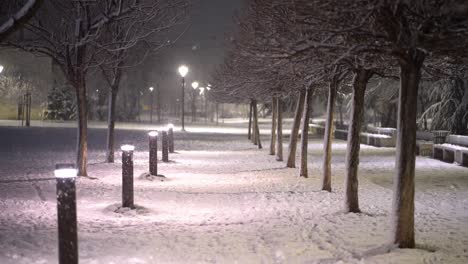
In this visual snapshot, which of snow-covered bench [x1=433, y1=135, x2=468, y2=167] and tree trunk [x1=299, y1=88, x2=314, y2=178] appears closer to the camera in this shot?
tree trunk [x1=299, y1=88, x2=314, y2=178]

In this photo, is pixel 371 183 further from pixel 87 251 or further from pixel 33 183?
pixel 87 251

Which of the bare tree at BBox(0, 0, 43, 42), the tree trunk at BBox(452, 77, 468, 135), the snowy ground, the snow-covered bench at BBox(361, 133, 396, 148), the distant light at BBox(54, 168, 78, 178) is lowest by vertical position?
the snowy ground

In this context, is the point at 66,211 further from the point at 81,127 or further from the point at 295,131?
the point at 295,131

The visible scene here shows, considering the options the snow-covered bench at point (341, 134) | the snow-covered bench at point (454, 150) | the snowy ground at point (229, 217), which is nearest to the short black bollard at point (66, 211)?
the snowy ground at point (229, 217)

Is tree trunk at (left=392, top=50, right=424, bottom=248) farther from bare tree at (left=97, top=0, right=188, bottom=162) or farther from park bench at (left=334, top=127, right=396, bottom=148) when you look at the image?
park bench at (left=334, top=127, right=396, bottom=148)

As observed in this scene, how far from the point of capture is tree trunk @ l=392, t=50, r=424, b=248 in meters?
7.68

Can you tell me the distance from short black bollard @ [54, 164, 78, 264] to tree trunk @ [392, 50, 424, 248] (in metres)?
4.22

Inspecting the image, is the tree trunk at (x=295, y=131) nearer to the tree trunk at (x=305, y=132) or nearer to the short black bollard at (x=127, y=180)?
the tree trunk at (x=305, y=132)

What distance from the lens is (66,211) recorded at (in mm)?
6246

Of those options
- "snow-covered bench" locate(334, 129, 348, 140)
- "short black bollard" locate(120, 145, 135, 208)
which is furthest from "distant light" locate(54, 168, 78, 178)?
"snow-covered bench" locate(334, 129, 348, 140)

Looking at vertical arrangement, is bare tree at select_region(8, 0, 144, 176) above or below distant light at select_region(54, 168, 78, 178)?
above

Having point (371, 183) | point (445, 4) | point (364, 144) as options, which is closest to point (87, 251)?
point (445, 4)

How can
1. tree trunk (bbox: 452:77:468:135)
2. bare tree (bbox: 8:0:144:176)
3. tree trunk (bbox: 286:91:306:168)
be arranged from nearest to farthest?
bare tree (bbox: 8:0:144:176) < tree trunk (bbox: 286:91:306:168) < tree trunk (bbox: 452:77:468:135)

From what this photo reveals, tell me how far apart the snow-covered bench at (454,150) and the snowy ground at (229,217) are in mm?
1665
